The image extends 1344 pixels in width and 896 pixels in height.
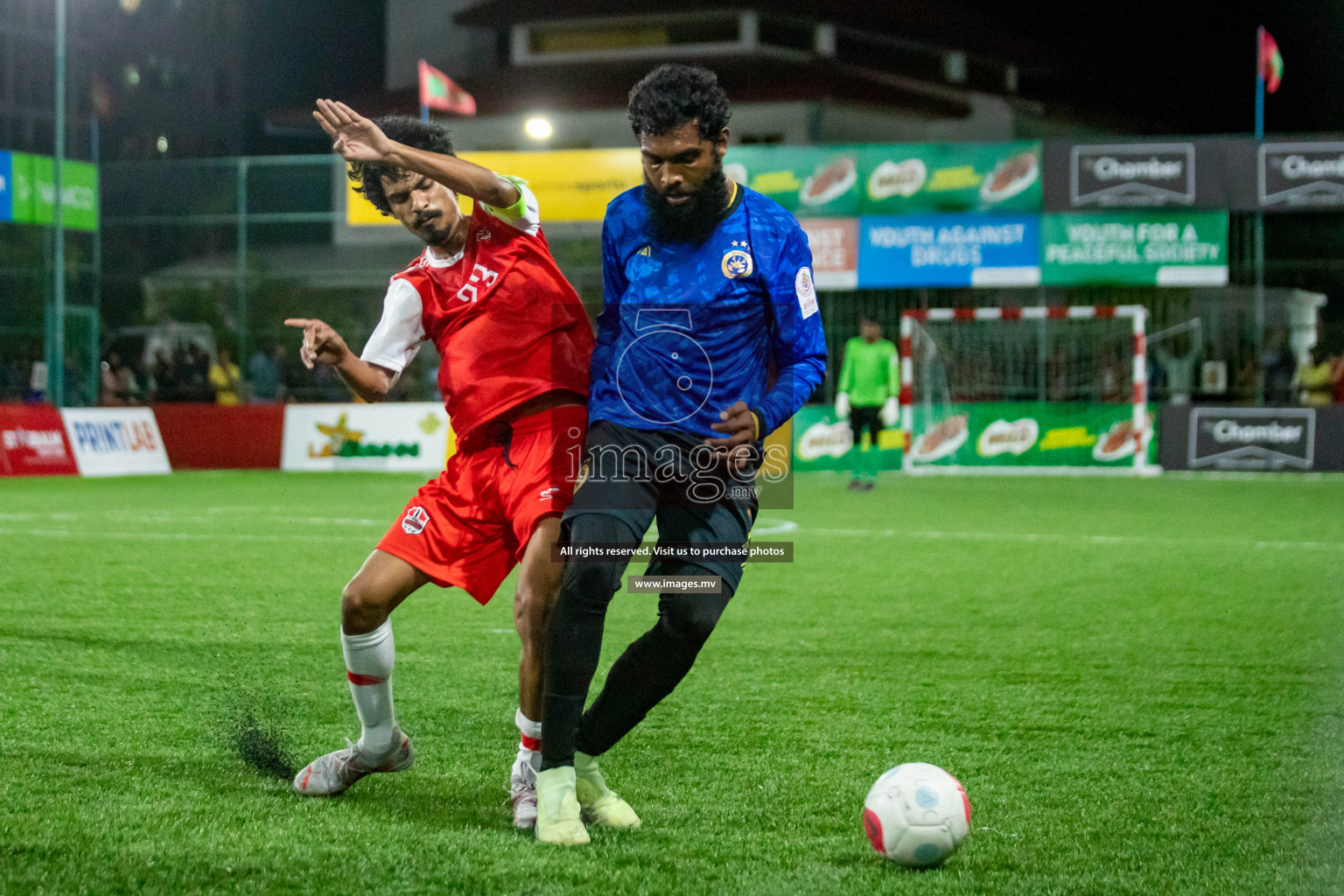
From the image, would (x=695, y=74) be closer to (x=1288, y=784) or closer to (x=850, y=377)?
(x=1288, y=784)

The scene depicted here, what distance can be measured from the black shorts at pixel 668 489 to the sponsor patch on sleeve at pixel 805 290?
0.44 meters

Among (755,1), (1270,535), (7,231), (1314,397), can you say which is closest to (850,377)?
(1270,535)

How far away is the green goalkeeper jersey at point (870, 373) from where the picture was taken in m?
15.9

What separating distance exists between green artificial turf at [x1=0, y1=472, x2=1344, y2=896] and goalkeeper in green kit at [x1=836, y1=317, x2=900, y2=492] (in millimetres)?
6126

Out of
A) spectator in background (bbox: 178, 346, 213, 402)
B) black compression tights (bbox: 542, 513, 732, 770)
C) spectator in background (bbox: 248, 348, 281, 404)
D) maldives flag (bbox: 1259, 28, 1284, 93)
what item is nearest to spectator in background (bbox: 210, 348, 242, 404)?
spectator in background (bbox: 178, 346, 213, 402)

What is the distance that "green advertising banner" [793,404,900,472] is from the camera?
1939 centimetres

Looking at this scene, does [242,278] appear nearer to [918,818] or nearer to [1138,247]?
[1138,247]

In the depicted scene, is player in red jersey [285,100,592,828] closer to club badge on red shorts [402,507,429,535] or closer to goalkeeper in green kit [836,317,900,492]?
club badge on red shorts [402,507,429,535]

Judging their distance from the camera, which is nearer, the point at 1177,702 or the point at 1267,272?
the point at 1177,702

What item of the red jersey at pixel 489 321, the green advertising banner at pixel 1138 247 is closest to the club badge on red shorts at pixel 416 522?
the red jersey at pixel 489 321

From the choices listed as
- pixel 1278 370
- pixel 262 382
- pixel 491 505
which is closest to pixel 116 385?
pixel 262 382

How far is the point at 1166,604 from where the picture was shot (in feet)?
24.5

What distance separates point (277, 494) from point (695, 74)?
39.9 ft

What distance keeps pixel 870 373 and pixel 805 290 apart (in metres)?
12.5
